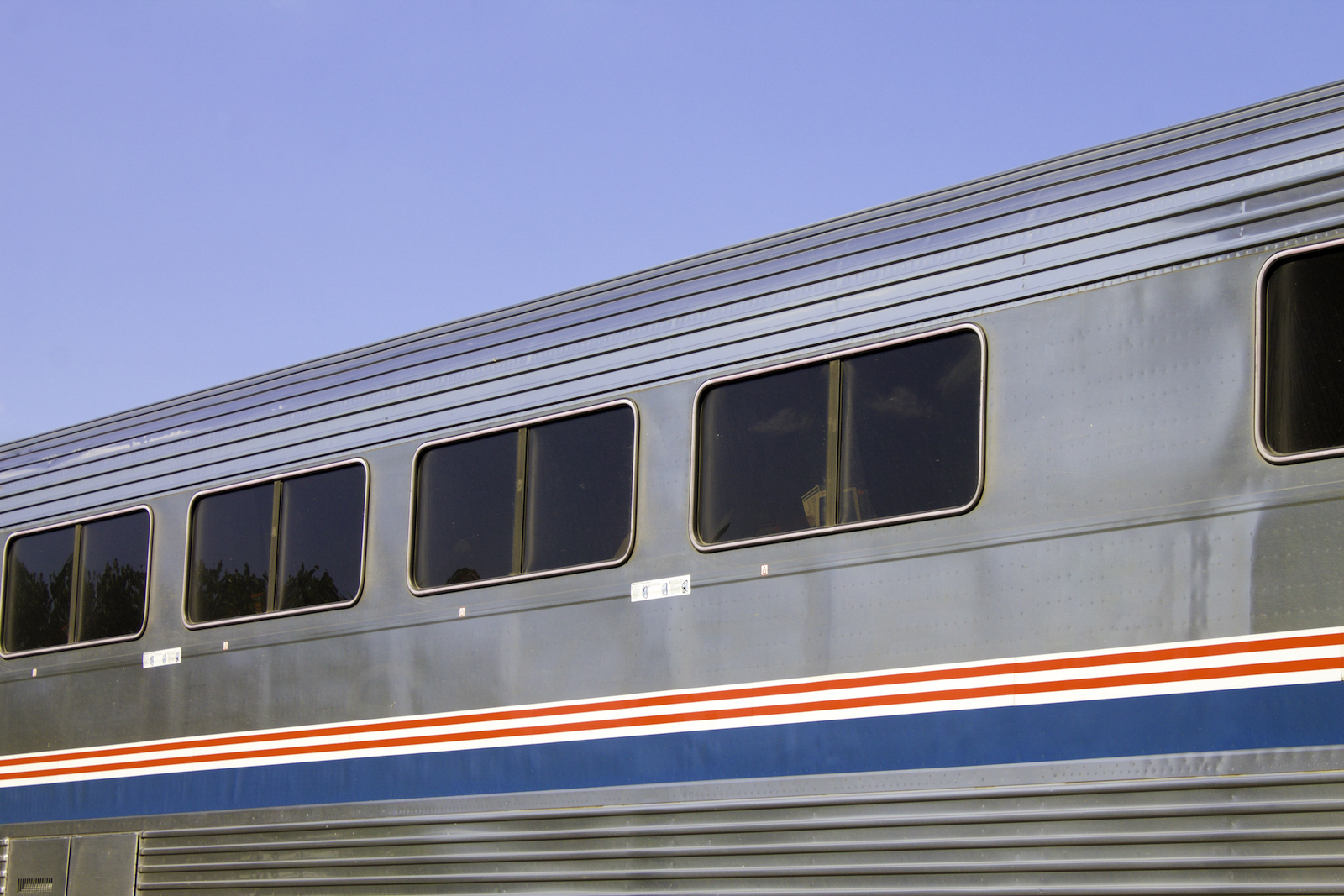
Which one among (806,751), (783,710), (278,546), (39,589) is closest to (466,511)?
(278,546)

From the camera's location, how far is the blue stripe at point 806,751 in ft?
16.8

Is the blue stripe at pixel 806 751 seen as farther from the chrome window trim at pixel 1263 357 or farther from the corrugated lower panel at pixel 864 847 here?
the chrome window trim at pixel 1263 357

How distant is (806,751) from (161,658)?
187 inches

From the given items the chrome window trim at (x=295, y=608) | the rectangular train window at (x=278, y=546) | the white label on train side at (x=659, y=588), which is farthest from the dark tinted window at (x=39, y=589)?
the white label on train side at (x=659, y=588)

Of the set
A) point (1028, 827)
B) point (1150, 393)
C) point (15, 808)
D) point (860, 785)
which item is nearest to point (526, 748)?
point (860, 785)

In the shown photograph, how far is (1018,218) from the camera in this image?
242 inches

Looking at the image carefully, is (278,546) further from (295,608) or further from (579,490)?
(579,490)

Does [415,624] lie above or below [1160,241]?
below

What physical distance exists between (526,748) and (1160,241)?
385 cm

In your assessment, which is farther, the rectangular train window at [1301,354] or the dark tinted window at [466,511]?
the dark tinted window at [466,511]

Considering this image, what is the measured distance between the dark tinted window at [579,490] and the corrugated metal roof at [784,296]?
0.60 ft

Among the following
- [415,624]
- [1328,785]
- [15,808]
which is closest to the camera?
[1328,785]

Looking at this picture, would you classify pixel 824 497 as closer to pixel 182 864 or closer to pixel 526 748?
pixel 526 748

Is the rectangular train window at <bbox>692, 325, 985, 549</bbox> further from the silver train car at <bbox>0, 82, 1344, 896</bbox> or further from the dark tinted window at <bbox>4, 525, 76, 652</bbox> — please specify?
the dark tinted window at <bbox>4, 525, 76, 652</bbox>
